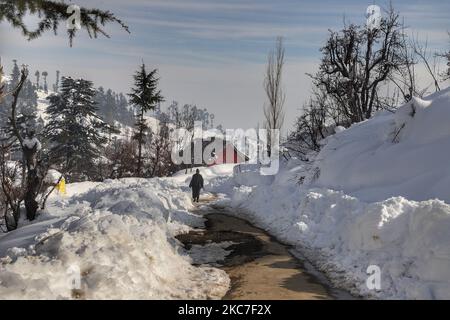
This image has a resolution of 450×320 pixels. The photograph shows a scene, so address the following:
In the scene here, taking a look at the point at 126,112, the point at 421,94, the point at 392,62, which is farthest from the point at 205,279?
the point at 126,112

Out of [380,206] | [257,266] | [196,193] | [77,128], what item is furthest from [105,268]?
[77,128]

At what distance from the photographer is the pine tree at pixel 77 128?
1670 inches

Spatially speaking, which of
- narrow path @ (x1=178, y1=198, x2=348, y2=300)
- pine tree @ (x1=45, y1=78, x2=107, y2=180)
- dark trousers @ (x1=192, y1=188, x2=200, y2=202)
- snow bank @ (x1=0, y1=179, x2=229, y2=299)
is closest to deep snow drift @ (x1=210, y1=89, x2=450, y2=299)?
narrow path @ (x1=178, y1=198, x2=348, y2=300)

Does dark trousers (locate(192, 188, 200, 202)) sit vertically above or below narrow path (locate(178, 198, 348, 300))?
above

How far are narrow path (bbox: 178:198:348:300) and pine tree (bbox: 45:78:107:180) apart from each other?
31.5 meters

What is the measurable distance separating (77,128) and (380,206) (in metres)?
38.9

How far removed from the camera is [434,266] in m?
7.07

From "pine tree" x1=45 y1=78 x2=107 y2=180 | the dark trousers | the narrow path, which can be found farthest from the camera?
"pine tree" x1=45 y1=78 x2=107 y2=180

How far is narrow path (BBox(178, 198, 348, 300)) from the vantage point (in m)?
7.38

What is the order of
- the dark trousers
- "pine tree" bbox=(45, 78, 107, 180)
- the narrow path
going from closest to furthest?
the narrow path → the dark trousers → "pine tree" bbox=(45, 78, 107, 180)

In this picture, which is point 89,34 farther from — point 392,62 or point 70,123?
point 70,123

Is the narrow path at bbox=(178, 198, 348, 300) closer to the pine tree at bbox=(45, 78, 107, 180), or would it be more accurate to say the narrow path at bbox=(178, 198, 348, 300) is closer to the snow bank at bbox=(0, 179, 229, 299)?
the snow bank at bbox=(0, 179, 229, 299)

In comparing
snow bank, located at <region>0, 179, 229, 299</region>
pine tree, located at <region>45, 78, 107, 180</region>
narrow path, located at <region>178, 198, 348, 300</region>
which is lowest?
narrow path, located at <region>178, 198, 348, 300</region>
